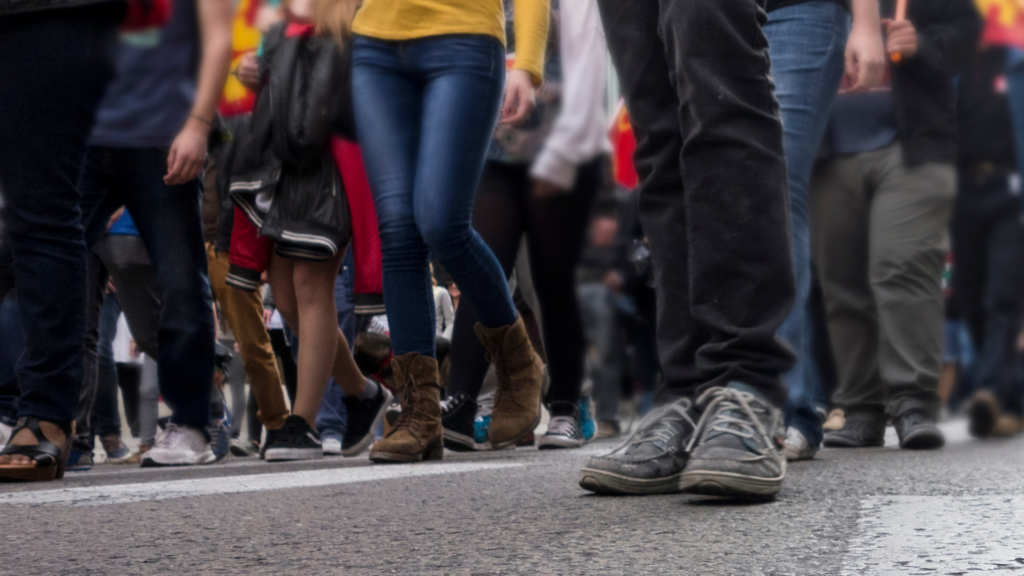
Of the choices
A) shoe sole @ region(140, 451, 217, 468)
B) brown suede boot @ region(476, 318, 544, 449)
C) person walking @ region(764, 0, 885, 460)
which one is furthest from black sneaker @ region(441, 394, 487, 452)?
person walking @ region(764, 0, 885, 460)

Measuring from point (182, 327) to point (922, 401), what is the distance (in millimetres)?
2120

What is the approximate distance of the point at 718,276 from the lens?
1.90 metres

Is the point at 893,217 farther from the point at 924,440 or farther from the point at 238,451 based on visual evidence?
the point at 238,451

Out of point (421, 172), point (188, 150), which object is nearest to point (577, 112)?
point (421, 172)

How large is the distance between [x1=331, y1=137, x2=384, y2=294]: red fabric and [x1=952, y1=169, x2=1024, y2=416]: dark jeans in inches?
80.9

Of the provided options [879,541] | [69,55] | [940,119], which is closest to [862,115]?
[940,119]

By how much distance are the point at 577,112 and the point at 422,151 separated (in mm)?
924

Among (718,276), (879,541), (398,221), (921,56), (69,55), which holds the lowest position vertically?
(879,541)

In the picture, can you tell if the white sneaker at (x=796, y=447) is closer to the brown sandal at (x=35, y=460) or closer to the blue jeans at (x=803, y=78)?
the blue jeans at (x=803, y=78)

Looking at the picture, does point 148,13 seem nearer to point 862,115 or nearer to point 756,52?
point 756,52

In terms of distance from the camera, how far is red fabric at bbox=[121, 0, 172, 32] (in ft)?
8.79

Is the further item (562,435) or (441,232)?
(562,435)

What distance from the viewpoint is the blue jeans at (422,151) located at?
288 cm

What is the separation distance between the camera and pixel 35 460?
2600 millimetres
